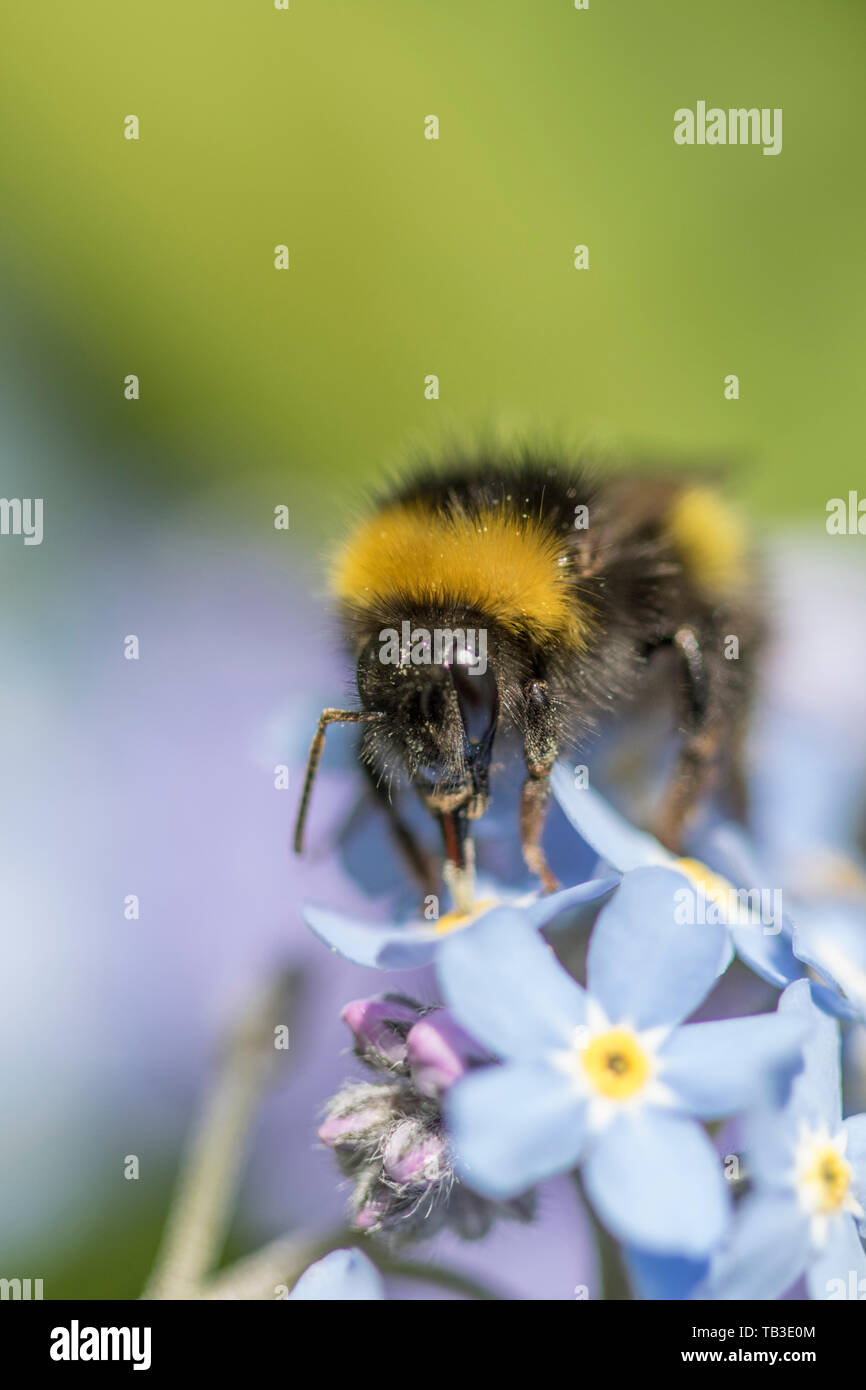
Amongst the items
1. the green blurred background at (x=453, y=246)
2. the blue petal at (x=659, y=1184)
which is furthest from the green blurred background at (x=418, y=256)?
the blue petal at (x=659, y=1184)

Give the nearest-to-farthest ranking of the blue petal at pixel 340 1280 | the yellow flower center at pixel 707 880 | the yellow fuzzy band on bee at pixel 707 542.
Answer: the blue petal at pixel 340 1280 → the yellow flower center at pixel 707 880 → the yellow fuzzy band on bee at pixel 707 542

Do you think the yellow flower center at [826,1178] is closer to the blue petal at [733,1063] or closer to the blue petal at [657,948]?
the blue petal at [733,1063]

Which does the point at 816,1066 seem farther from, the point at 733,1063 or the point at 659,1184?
the point at 659,1184

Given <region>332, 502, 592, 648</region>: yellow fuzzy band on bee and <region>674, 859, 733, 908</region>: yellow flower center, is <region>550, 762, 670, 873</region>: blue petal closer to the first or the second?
<region>674, 859, 733, 908</region>: yellow flower center

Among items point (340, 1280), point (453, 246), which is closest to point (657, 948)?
point (340, 1280)

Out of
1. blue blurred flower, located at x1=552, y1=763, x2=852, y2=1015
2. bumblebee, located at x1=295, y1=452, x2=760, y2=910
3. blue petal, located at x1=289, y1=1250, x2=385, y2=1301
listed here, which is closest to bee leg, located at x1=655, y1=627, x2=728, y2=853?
bumblebee, located at x1=295, y1=452, x2=760, y2=910

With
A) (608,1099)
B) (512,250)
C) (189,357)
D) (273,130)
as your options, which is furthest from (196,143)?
(608,1099)
